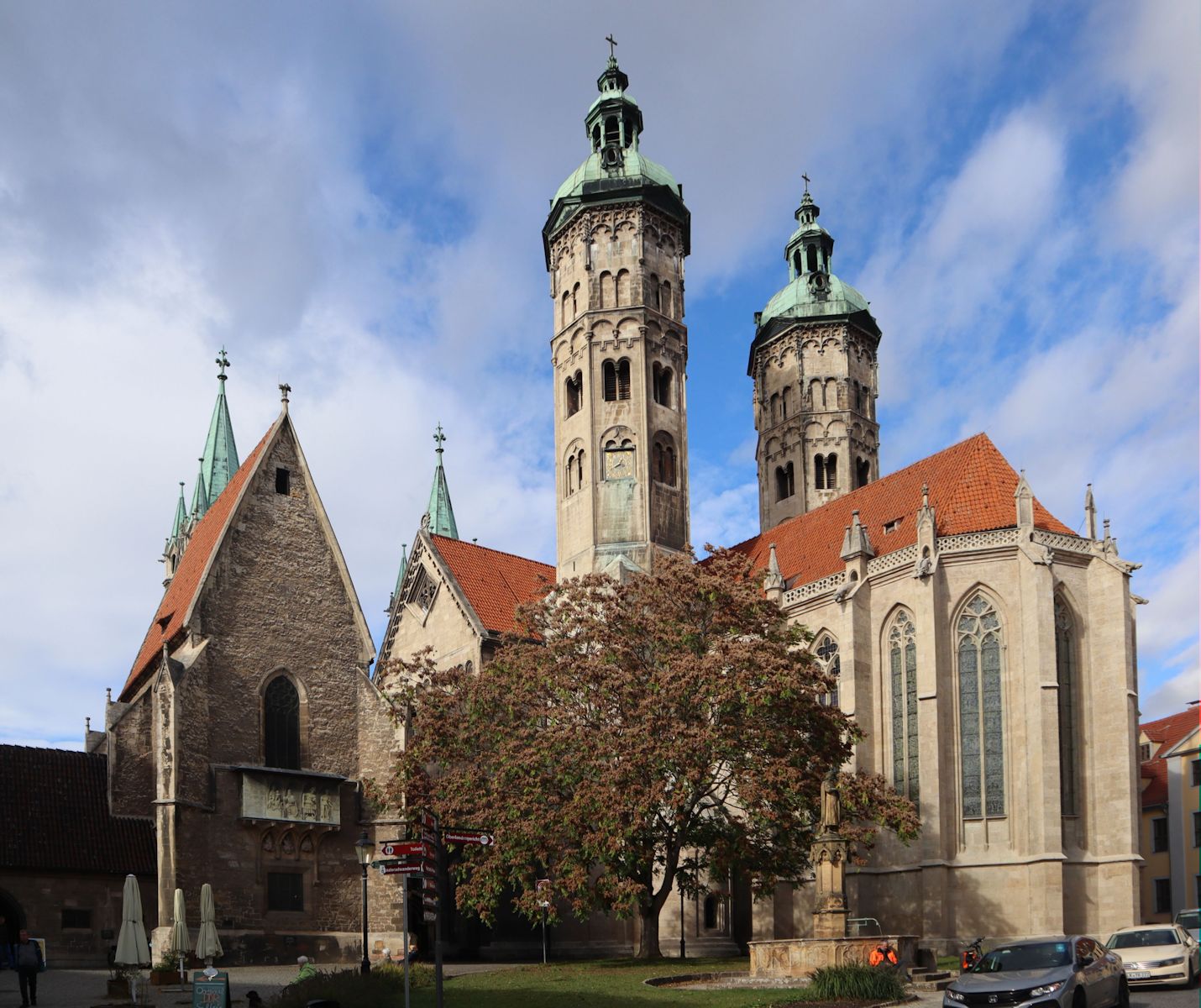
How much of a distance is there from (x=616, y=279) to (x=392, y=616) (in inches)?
624

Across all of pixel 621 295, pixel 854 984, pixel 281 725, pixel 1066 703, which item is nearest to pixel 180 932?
pixel 281 725

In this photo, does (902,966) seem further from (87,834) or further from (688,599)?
(87,834)

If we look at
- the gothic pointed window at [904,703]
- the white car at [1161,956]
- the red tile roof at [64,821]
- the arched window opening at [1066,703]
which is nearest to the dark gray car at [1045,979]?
the white car at [1161,956]

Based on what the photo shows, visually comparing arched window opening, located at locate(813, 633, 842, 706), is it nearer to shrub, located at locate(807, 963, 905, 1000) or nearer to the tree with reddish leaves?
the tree with reddish leaves

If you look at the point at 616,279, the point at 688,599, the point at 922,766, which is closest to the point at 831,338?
the point at 616,279

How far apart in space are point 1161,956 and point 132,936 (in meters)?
20.4

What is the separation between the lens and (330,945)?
36.9m

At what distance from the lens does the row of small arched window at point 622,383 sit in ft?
168

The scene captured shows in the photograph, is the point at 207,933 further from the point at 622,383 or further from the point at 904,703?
the point at 622,383

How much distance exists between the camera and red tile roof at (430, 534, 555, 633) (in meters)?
48.6

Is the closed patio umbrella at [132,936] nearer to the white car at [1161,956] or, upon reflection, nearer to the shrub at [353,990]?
the shrub at [353,990]

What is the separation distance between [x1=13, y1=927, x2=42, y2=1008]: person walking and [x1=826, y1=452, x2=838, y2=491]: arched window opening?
4380 cm

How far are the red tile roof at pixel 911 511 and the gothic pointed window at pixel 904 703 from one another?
9.32 ft

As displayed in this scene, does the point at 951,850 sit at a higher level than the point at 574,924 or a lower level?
higher
